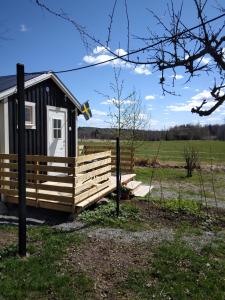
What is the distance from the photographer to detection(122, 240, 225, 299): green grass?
418 centimetres

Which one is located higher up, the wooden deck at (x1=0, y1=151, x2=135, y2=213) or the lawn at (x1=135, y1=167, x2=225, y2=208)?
the wooden deck at (x1=0, y1=151, x2=135, y2=213)

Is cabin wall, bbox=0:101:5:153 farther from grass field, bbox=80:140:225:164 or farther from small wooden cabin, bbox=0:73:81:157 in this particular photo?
grass field, bbox=80:140:225:164

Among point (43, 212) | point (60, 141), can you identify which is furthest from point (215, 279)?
point (60, 141)

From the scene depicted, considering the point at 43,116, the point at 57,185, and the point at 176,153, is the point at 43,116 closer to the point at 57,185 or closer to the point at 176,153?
the point at 57,185

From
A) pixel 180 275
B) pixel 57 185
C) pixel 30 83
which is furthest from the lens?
pixel 30 83

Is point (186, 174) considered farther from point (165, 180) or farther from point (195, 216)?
point (195, 216)

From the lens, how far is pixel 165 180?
15.3 metres

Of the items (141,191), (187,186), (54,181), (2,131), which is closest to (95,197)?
(54,181)

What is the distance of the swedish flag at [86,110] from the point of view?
45.0ft

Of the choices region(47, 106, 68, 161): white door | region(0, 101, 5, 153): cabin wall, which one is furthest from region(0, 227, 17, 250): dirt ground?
region(47, 106, 68, 161): white door

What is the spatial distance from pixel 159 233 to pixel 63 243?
6.21ft

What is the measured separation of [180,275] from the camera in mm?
4629

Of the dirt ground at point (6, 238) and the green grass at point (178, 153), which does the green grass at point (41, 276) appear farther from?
the green grass at point (178, 153)

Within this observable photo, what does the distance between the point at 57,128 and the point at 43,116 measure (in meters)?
1.00
